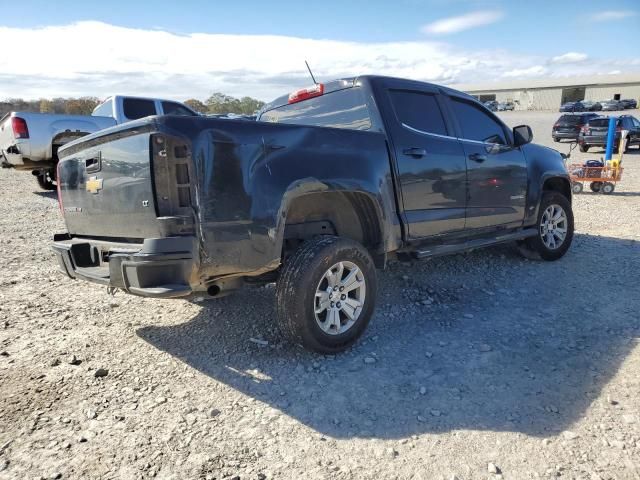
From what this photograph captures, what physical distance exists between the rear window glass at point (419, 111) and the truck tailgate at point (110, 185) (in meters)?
2.18

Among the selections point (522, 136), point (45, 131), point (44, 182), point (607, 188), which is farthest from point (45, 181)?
point (607, 188)

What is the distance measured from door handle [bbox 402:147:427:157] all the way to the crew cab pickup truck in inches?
0.5

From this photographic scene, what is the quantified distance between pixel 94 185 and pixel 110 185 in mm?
260

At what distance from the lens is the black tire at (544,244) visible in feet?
18.5

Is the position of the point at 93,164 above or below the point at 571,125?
above

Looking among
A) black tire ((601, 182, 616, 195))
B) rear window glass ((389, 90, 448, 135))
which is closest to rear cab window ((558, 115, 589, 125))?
black tire ((601, 182, 616, 195))

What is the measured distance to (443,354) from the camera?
11.3 feet

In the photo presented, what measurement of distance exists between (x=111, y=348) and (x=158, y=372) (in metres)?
0.57

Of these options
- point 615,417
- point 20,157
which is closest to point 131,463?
point 615,417

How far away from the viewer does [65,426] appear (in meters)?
2.59

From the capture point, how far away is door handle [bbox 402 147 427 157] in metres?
3.90

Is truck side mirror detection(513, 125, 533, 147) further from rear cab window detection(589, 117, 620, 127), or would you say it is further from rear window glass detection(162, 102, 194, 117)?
rear cab window detection(589, 117, 620, 127)

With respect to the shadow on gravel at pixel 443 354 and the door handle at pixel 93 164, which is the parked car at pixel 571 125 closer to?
the shadow on gravel at pixel 443 354

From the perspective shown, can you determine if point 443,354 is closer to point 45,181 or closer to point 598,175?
point 598,175
